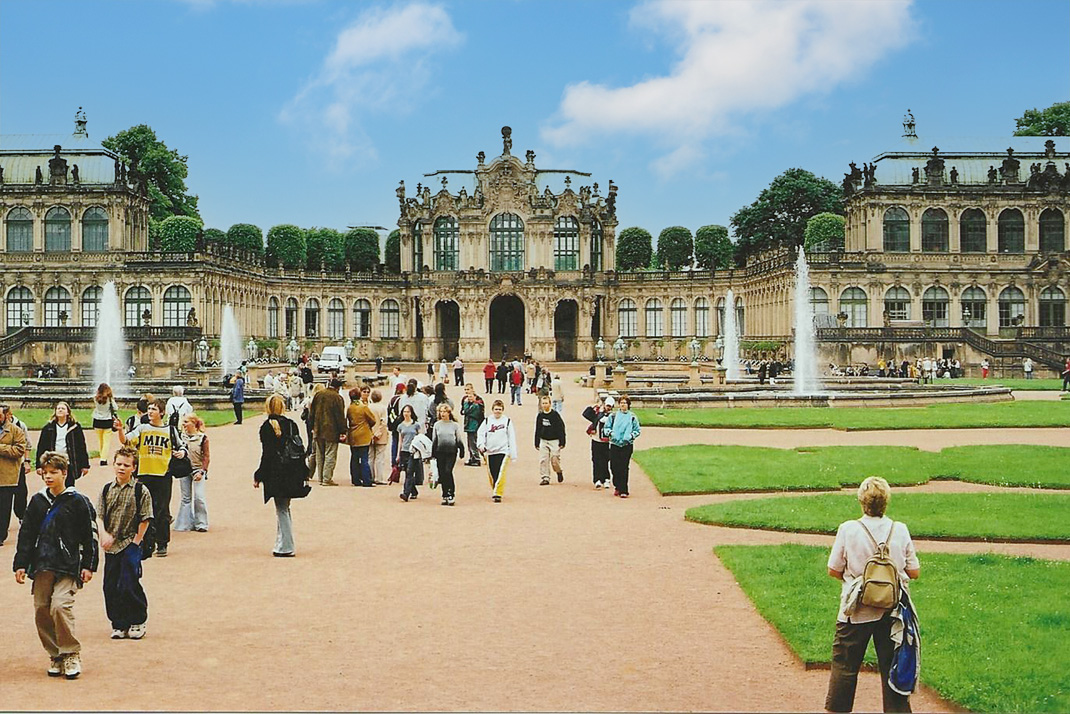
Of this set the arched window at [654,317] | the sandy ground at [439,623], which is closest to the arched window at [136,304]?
the arched window at [654,317]

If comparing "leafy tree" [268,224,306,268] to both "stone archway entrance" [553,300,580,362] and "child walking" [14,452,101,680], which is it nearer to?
"stone archway entrance" [553,300,580,362]

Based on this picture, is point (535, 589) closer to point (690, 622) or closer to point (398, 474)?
point (690, 622)

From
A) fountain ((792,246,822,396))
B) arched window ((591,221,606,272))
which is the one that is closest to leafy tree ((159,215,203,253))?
arched window ((591,221,606,272))

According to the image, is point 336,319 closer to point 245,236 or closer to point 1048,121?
point 245,236

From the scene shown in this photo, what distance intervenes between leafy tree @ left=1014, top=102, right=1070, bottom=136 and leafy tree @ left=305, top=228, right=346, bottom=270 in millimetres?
60601

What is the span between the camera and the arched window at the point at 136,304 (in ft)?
259

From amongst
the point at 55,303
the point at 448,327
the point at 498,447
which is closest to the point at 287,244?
the point at 448,327

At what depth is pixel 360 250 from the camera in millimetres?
105375

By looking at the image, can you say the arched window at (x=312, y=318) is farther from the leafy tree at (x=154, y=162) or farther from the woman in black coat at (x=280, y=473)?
the woman in black coat at (x=280, y=473)

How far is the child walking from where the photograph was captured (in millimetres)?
10812

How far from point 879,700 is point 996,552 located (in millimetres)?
7287

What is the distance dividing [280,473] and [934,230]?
2840 inches

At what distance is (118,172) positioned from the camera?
3253 inches

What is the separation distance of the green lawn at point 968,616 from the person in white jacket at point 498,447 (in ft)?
19.9
